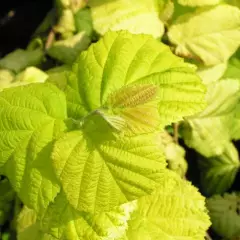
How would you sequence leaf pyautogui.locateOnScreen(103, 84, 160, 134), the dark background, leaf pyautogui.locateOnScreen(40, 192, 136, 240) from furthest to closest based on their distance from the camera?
the dark background < leaf pyautogui.locateOnScreen(40, 192, 136, 240) < leaf pyautogui.locateOnScreen(103, 84, 160, 134)

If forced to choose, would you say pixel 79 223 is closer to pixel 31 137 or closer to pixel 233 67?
pixel 31 137

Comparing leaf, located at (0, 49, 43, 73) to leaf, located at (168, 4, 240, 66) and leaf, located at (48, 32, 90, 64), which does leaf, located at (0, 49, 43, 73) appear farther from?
leaf, located at (168, 4, 240, 66)

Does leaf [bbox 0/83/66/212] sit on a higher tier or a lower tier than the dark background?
higher

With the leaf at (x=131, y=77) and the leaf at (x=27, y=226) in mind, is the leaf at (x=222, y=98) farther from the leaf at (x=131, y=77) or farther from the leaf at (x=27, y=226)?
the leaf at (x=27, y=226)

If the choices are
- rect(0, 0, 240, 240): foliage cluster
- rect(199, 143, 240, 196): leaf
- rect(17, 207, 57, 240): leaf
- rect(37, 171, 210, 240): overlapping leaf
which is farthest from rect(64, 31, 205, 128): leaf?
rect(199, 143, 240, 196): leaf

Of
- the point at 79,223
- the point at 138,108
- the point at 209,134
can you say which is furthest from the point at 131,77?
the point at 209,134

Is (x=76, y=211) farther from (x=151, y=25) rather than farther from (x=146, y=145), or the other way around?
(x=151, y=25)
